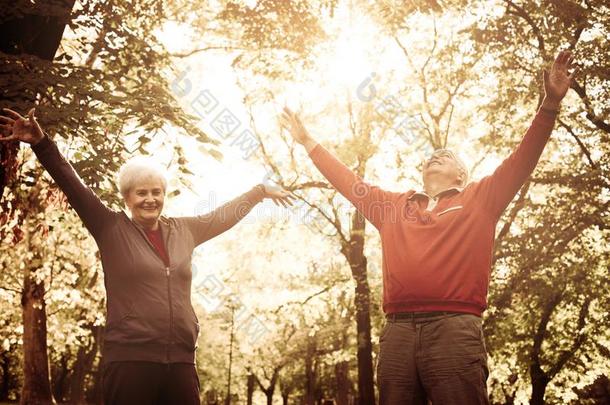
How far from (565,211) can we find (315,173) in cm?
934

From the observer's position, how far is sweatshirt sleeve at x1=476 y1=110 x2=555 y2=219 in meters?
3.37

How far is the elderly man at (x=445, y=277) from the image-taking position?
3.17 metres

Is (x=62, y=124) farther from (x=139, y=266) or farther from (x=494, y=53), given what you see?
(x=494, y=53)

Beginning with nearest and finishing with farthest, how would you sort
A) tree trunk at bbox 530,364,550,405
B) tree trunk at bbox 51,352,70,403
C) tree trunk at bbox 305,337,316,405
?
tree trunk at bbox 530,364,550,405 < tree trunk at bbox 305,337,316,405 < tree trunk at bbox 51,352,70,403

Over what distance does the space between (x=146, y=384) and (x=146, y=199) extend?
3.38 feet

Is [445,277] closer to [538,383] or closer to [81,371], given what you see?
[538,383]

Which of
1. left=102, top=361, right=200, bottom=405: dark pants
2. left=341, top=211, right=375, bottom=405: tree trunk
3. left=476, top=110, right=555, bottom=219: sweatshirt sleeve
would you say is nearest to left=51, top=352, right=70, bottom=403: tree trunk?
left=341, top=211, right=375, bottom=405: tree trunk

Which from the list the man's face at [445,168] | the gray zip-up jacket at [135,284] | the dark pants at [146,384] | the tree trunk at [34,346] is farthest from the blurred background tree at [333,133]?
the dark pants at [146,384]

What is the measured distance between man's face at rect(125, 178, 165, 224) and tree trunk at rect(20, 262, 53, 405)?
15326mm

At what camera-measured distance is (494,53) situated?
12414mm

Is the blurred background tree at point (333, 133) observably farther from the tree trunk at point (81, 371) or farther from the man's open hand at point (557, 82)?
the man's open hand at point (557, 82)

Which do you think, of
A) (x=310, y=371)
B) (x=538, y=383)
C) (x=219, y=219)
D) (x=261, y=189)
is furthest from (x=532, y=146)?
(x=310, y=371)

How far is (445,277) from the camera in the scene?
334 cm

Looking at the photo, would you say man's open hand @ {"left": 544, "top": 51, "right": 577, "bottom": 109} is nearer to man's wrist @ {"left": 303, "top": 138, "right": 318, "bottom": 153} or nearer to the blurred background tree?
man's wrist @ {"left": 303, "top": 138, "right": 318, "bottom": 153}
